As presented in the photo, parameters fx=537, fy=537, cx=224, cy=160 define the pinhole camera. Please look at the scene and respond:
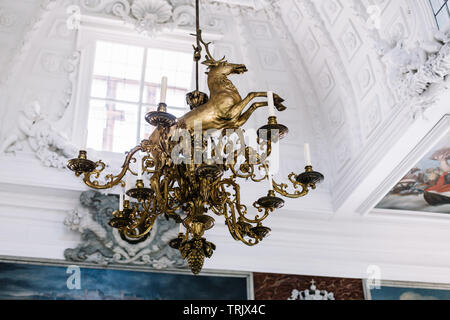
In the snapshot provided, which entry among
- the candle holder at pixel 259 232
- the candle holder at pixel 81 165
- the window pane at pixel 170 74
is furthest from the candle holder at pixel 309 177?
the window pane at pixel 170 74

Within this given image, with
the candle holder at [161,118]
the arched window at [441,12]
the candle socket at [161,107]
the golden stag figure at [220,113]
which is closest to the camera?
the candle holder at [161,118]

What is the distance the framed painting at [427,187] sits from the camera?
634cm

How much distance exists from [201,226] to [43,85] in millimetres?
4617

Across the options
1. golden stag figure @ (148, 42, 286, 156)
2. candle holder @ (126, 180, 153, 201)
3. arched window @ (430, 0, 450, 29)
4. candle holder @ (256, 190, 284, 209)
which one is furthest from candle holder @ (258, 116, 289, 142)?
arched window @ (430, 0, 450, 29)

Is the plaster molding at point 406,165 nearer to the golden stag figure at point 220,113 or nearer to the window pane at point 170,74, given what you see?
the golden stag figure at point 220,113

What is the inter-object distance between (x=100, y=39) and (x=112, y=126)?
1.36 metres

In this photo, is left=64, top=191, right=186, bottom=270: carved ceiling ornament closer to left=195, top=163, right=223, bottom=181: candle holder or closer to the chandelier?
the chandelier

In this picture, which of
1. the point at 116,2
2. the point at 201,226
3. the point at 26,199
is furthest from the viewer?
the point at 116,2

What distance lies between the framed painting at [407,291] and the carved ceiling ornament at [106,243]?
2.61 meters

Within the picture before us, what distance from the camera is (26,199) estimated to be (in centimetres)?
669

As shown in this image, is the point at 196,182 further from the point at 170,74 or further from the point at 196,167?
the point at 170,74
